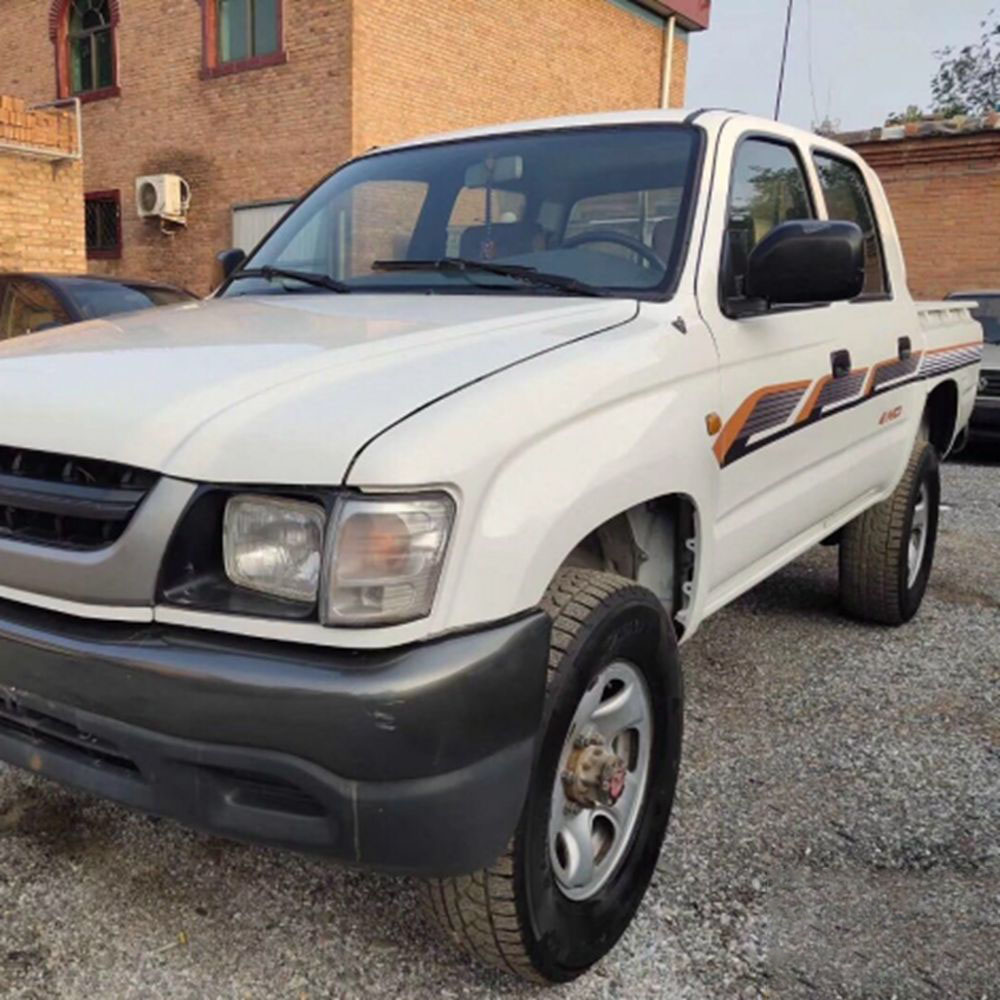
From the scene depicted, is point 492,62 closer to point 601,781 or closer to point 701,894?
point 701,894

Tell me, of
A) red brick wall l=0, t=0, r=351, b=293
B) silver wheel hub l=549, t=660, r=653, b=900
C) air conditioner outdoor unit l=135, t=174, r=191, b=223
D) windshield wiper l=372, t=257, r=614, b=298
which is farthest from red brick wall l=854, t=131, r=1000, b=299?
silver wheel hub l=549, t=660, r=653, b=900

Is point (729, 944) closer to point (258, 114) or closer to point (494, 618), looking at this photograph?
point (494, 618)

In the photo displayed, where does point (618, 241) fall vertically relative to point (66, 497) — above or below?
above

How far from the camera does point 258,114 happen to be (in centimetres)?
1324

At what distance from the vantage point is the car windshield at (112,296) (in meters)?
6.42

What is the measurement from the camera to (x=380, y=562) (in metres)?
1.53

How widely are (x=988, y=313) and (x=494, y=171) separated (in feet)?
28.5

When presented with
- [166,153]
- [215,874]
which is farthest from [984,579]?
[166,153]

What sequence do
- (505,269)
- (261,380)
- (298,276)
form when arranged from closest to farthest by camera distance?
(261,380)
(505,269)
(298,276)

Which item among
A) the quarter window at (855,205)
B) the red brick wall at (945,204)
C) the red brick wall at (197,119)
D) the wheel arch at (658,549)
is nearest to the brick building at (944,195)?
the red brick wall at (945,204)

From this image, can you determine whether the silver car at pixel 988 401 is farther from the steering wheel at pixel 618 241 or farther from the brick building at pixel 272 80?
the brick building at pixel 272 80

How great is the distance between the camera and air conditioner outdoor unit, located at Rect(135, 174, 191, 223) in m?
13.9

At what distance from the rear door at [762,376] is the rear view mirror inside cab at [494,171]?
24.2 inches

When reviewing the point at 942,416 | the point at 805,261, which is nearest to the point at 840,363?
the point at 805,261
